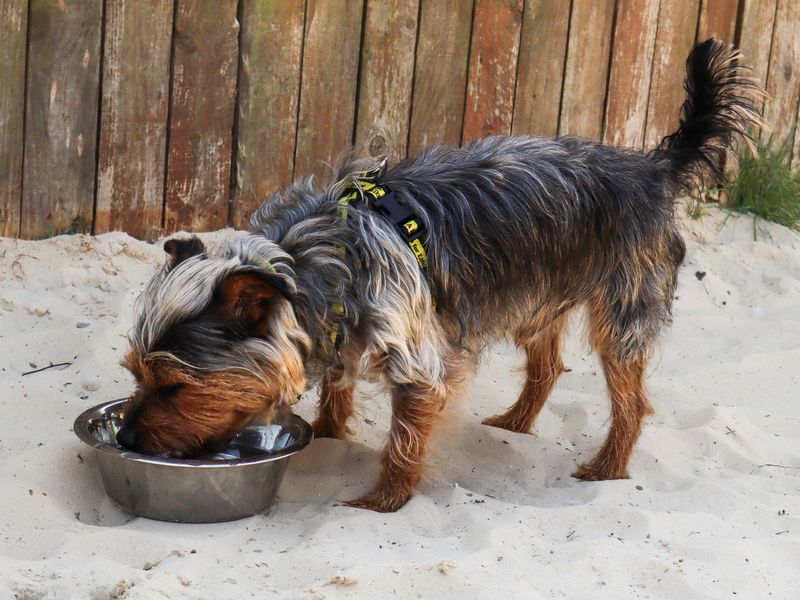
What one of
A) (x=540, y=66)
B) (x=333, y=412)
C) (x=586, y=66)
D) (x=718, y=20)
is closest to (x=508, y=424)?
(x=333, y=412)

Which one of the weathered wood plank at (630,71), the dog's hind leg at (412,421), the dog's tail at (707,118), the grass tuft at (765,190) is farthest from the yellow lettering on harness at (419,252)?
the grass tuft at (765,190)

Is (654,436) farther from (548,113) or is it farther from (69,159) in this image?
(69,159)

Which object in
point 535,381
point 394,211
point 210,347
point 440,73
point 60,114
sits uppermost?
point 440,73

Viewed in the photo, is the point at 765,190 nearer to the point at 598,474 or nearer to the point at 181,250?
the point at 598,474

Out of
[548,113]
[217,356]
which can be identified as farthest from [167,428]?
[548,113]

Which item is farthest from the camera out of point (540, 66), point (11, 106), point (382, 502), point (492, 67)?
point (540, 66)

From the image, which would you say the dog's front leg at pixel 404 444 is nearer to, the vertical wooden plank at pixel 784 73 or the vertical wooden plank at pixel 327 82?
the vertical wooden plank at pixel 327 82
